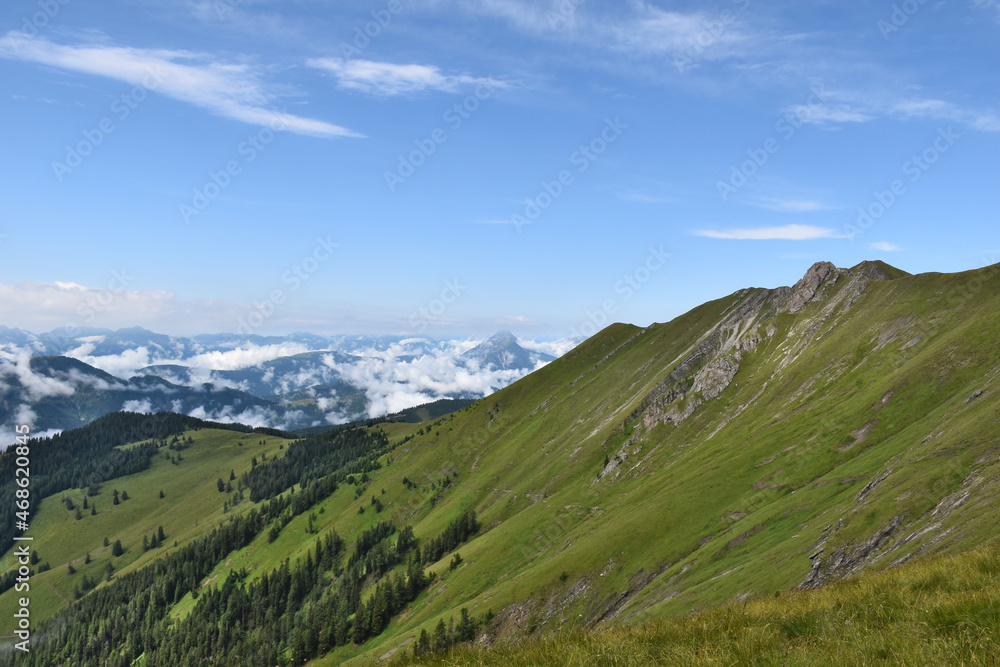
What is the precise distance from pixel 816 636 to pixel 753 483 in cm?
9359

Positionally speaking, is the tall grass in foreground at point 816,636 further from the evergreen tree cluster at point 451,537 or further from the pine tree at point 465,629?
the evergreen tree cluster at point 451,537

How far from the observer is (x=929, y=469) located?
57531 mm

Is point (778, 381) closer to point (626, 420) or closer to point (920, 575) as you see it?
point (626, 420)

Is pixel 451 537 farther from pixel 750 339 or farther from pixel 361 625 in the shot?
pixel 750 339

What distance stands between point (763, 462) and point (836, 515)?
35.8m

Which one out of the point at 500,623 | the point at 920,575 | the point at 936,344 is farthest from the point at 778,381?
the point at 920,575

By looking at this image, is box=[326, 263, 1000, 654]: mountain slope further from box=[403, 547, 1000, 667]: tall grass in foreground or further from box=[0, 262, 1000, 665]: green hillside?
box=[403, 547, 1000, 667]: tall grass in foreground

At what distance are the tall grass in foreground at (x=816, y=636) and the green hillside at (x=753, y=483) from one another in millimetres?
645

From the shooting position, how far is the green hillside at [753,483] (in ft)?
180

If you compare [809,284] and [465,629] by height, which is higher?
[809,284]

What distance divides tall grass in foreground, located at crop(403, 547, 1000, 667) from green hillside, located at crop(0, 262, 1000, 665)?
645mm

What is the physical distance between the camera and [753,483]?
93.3 meters

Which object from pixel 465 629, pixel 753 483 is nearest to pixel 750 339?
pixel 753 483

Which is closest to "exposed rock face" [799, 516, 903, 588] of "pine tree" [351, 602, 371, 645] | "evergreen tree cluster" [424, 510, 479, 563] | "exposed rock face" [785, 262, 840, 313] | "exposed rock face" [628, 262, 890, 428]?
"exposed rock face" [628, 262, 890, 428]
